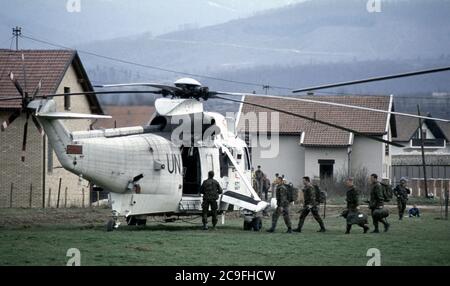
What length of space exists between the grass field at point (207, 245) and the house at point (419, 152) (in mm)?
52463

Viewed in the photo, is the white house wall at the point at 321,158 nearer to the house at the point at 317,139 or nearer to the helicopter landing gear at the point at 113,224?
the house at the point at 317,139

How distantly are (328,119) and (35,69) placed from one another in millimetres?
32016

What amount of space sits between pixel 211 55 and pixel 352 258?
467ft

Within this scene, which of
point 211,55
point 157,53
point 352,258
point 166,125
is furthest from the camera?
point 211,55

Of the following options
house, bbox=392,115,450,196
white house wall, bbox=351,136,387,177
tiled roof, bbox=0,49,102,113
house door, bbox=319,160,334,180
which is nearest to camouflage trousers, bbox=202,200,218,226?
tiled roof, bbox=0,49,102,113

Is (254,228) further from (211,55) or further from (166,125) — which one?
(211,55)

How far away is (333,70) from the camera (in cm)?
12988

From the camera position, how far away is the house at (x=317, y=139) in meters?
66.9

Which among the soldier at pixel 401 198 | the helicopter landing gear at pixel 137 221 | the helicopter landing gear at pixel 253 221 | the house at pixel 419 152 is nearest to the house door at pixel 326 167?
the house at pixel 419 152

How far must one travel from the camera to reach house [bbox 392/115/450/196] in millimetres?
84375

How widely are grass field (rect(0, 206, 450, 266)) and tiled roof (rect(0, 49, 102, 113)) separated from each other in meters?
13.6

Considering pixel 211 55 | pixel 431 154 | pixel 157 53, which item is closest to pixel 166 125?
pixel 431 154

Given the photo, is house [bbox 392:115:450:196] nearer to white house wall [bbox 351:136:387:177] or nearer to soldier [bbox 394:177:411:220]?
white house wall [bbox 351:136:387:177]
